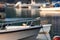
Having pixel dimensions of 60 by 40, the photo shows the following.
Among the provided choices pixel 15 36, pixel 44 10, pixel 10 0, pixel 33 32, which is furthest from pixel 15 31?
pixel 10 0

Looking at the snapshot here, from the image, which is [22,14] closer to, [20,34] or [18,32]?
[20,34]

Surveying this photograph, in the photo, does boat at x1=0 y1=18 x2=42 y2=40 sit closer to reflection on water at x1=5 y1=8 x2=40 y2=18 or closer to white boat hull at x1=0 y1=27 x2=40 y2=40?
white boat hull at x1=0 y1=27 x2=40 y2=40

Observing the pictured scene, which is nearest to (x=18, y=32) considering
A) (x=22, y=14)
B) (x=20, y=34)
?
(x=20, y=34)

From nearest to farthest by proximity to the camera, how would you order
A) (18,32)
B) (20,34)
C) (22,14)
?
1. (18,32)
2. (20,34)
3. (22,14)

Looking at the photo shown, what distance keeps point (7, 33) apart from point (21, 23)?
1.71 m

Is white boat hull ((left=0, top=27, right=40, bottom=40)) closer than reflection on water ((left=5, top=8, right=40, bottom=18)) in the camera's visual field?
Yes

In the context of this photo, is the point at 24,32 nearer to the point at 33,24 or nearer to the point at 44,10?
the point at 33,24

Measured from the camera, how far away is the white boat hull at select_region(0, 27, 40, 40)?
8.69 meters

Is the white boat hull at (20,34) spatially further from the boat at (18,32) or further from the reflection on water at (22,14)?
the reflection on water at (22,14)

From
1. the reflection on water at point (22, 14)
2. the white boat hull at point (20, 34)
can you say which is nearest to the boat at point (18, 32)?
the white boat hull at point (20, 34)

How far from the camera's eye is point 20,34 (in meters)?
9.18

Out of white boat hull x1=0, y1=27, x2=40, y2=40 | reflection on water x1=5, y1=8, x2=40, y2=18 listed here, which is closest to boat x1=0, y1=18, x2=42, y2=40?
white boat hull x1=0, y1=27, x2=40, y2=40

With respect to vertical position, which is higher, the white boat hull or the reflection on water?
the white boat hull

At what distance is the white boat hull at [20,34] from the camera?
8688mm
